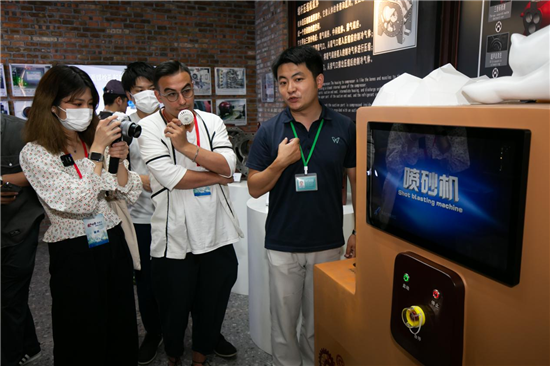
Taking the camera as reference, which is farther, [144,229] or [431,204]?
[144,229]

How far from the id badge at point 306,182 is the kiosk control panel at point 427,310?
0.87 metres

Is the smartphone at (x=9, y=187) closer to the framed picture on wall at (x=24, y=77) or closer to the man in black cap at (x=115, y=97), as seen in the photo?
the man in black cap at (x=115, y=97)

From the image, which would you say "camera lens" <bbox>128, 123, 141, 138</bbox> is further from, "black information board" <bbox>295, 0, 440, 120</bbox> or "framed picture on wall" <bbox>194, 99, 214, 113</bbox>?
"framed picture on wall" <bbox>194, 99, 214, 113</bbox>

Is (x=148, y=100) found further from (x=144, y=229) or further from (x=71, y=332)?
(x=71, y=332)

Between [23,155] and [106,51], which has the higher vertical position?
[106,51]

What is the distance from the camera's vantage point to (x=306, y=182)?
180cm

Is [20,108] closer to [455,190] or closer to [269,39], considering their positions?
[269,39]

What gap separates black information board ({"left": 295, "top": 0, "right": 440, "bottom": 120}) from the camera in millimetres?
2342

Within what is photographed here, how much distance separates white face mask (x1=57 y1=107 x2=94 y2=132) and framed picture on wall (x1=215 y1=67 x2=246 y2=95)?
4.06m

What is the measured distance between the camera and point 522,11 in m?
1.71

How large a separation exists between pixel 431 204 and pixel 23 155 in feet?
5.42

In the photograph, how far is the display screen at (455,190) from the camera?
69cm

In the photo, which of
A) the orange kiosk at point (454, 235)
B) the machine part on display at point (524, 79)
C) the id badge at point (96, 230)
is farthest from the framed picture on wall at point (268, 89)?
the machine part on display at point (524, 79)

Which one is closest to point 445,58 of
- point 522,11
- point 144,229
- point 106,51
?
point 522,11
